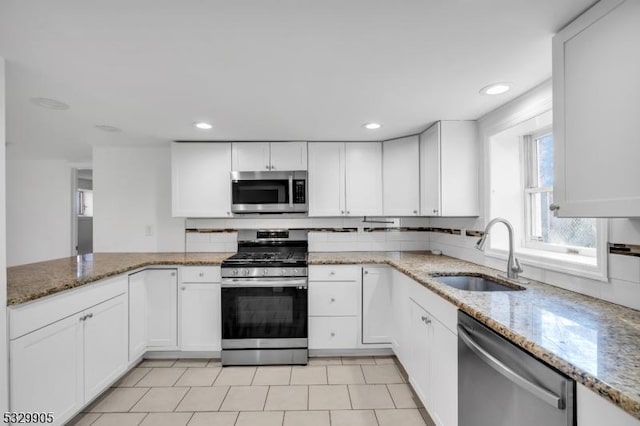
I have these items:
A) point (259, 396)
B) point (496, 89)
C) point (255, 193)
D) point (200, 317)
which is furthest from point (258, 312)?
→ point (496, 89)

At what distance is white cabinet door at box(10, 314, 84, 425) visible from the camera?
155 centimetres

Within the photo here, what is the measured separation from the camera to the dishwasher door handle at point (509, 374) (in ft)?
2.97

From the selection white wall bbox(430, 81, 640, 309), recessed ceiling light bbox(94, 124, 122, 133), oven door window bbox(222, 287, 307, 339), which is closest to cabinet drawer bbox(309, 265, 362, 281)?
oven door window bbox(222, 287, 307, 339)

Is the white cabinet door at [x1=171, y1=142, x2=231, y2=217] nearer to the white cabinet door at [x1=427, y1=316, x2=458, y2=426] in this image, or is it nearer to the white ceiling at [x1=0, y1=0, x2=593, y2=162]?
the white ceiling at [x1=0, y1=0, x2=593, y2=162]

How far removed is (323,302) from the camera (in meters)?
2.81

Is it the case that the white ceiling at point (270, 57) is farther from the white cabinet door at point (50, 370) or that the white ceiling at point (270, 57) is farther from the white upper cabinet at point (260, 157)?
the white cabinet door at point (50, 370)

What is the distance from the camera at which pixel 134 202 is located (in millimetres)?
3414

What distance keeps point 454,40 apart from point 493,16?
0.59 ft

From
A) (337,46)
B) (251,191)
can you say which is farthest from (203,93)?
(251,191)

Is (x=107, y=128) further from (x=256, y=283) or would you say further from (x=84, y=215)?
(x=84, y=215)

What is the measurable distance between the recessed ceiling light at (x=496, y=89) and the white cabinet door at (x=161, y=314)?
9.55 ft

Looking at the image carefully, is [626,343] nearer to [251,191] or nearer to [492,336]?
[492,336]

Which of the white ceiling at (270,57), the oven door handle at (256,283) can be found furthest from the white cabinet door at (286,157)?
the oven door handle at (256,283)

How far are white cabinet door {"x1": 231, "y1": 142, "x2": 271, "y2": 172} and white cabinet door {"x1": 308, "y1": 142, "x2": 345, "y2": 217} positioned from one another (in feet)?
1.57
